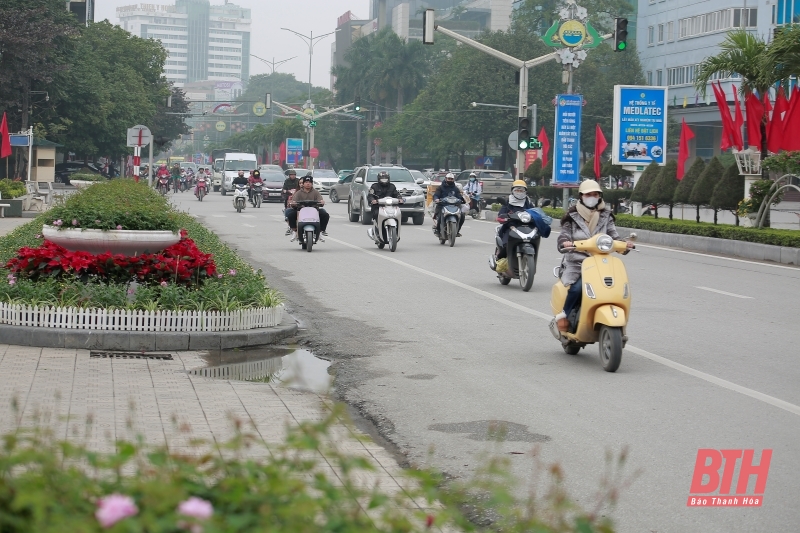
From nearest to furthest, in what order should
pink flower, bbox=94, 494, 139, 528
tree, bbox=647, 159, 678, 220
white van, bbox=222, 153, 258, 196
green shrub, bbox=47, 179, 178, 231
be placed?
1. pink flower, bbox=94, 494, 139, 528
2. green shrub, bbox=47, 179, 178, 231
3. tree, bbox=647, 159, 678, 220
4. white van, bbox=222, 153, 258, 196

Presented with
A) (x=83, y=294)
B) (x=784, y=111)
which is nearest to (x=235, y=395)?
(x=83, y=294)

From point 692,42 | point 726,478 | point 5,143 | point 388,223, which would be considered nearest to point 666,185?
point 388,223

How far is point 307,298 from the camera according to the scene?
14.9m

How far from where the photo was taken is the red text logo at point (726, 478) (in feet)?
18.5

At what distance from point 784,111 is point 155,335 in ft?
67.8

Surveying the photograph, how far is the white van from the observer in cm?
6462

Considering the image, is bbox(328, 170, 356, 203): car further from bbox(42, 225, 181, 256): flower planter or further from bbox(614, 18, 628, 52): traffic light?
bbox(42, 225, 181, 256): flower planter

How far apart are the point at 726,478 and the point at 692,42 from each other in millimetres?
75948

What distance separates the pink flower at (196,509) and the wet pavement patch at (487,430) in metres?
4.43

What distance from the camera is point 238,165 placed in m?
67.2

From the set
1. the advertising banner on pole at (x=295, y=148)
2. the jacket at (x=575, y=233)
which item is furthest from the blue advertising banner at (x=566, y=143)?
the advertising banner on pole at (x=295, y=148)

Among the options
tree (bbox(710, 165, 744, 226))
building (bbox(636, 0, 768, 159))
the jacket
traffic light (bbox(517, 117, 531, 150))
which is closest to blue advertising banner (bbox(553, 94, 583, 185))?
traffic light (bbox(517, 117, 531, 150))

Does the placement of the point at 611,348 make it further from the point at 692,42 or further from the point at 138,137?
the point at 692,42

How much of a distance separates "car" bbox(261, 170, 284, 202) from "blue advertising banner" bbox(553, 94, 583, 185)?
18807mm
